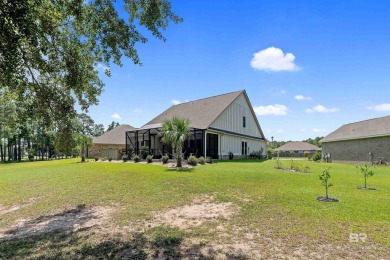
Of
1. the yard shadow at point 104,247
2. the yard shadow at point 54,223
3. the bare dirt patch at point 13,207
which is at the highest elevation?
the yard shadow at point 104,247

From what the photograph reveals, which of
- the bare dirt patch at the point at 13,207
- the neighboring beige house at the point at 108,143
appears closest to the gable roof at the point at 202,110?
the neighboring beige house at the point at 108,143

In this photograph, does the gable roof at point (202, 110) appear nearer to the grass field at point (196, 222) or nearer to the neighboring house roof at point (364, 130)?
the grass field at point (196, 222)

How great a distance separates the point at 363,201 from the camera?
25.6 feet

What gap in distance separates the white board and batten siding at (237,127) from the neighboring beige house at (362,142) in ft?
34.4

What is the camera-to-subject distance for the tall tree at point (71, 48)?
18.4ft

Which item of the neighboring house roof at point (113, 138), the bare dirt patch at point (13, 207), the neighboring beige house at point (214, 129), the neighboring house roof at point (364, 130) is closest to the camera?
the bare dirt patch at point (13, 207)

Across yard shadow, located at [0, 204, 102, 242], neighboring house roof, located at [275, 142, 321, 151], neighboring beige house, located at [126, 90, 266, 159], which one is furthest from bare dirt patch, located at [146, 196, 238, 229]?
neighboring house roof, located at [275, 142, 321, 151]

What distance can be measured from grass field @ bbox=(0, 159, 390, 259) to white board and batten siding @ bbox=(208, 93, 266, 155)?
14930 mm

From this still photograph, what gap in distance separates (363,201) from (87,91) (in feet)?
31.5

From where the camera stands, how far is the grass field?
4.60 meters

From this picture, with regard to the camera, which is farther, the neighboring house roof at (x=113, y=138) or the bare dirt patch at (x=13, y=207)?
the neighboring house roof at (x=113, y=138)

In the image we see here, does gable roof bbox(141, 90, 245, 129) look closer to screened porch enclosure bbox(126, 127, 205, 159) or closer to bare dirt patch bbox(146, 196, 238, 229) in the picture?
screened porch enclosure bbox(126, 127, 205, 159)

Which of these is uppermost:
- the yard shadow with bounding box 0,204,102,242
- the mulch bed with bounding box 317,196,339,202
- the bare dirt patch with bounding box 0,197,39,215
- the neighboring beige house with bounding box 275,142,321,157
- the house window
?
the house window

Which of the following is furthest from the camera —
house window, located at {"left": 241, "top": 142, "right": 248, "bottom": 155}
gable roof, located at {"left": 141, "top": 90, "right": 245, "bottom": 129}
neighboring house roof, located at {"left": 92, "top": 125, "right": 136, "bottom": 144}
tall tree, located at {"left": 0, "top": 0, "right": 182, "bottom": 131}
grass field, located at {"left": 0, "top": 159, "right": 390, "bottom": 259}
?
neighboring house roof, located at {"left": 92, "top": 125, "right": 136, "bottom": 144}
